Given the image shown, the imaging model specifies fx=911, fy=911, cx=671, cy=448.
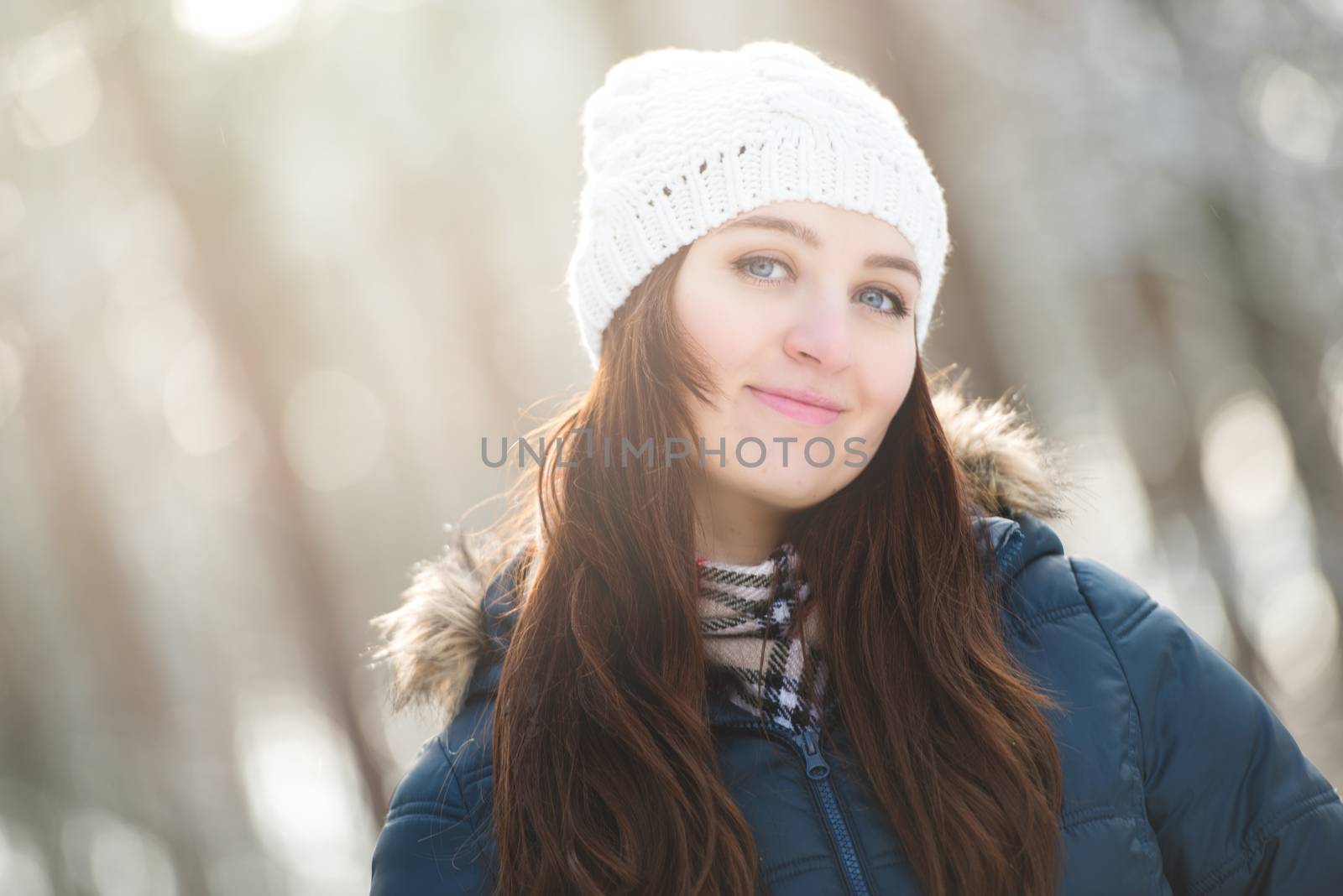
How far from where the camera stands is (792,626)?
5.57 ft

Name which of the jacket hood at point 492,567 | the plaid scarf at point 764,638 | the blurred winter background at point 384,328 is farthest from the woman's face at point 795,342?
the blurred winter background at point 384,328

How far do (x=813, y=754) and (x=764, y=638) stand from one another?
24cm

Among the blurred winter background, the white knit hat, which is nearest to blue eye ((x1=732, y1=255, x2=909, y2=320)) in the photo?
the white knit hat

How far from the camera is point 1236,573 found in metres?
5.27

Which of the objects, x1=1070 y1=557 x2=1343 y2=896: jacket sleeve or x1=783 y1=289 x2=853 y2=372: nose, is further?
x1=783 y1=289 x2=853 y2=372: nose

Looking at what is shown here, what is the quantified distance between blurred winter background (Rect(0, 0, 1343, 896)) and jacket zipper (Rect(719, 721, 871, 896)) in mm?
2905

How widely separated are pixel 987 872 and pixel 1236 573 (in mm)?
4735

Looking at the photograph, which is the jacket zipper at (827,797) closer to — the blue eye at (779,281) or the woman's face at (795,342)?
the woman's face at (795,342)

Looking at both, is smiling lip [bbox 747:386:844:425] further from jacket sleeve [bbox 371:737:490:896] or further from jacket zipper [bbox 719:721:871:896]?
jacket sleeve [bbox 371:737:490:896]

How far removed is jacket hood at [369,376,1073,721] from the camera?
1.78m

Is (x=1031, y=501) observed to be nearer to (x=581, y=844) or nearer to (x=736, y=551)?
(x=736, y=551)

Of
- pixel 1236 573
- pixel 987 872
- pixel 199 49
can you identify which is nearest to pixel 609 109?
pixel 987 872

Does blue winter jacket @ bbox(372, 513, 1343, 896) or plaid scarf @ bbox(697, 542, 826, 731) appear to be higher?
plaid scarf @ bbox(697, 542, 826, 731)

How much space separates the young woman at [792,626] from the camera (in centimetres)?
147
